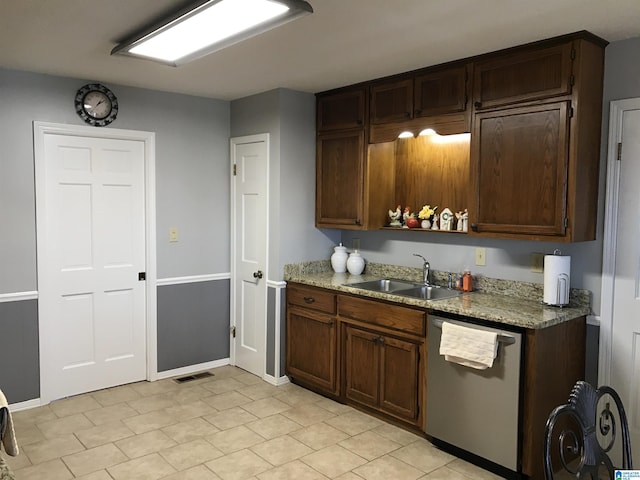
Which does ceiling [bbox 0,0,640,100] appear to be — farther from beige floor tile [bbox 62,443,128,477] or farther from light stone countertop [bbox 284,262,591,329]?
beige floor tile [bbox 62,443,128,477]

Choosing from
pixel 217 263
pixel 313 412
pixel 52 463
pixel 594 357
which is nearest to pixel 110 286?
pixel 217 263

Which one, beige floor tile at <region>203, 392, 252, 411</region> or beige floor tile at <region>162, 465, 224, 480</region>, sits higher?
beige floor tile at <region>203, 392, 252, 411</region>

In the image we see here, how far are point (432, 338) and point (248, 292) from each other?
6.38ft

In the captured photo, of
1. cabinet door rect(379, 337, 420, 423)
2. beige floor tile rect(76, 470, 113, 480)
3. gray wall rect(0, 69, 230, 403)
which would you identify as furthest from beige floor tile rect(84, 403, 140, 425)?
cabinet door rect(379, 337, 420, 423)

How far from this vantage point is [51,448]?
10.5 ft

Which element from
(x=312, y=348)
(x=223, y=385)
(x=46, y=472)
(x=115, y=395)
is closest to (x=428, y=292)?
(x=312, y=348)

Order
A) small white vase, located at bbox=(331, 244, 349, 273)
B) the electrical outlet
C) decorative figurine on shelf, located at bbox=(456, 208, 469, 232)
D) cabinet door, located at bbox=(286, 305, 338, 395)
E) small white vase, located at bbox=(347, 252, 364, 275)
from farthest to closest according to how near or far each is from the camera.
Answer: small white vase, located at bbox=(331, 244, 349, 273)
small white vase, located at bbox=(347, 252, 364, 275)
cabinet door, located at bbox=(286, 305, 338, 395)
decorative figurine on shelf, located at bbox=(456, 208, 469, 232)
the electrical outlet

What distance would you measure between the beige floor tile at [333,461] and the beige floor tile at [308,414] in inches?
16.3

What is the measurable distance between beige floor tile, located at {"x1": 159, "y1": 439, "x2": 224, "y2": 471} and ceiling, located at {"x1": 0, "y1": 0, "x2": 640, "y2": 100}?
2375mm

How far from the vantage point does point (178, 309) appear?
453 cm

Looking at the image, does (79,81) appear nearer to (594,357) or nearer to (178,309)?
(178,309)

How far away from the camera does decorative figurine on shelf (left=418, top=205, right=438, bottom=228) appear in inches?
154

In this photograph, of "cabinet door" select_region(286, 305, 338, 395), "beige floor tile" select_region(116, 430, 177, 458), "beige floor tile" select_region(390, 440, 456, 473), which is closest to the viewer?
"beige floor tile" select_region(390, 440, 456, 473)

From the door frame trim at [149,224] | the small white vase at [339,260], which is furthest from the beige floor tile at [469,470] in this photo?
the door frame trim at [149,224]
